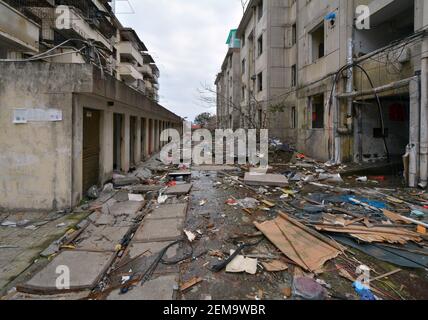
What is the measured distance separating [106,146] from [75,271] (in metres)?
4.63

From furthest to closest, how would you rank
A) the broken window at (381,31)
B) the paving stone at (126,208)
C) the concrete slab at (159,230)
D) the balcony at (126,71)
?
the balcony at (126,71), the broken window at (381,31), the paving stone at (126,208), the concrete slab at (159,230)

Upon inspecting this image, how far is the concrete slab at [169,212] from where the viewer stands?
4828 millimetres

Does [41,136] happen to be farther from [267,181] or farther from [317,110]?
[317,110]

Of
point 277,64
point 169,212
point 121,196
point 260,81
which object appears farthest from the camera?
point 260,81

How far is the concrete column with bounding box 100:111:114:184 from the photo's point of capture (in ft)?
22.7

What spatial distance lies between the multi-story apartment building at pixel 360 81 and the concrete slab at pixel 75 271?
7640 mm

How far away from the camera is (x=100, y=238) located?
3990 mm

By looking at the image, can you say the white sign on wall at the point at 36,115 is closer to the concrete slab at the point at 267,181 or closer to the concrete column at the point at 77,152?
the concrete column at the point at 77,152

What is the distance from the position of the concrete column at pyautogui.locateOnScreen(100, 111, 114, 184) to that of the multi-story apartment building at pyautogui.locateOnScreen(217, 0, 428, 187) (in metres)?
8.19

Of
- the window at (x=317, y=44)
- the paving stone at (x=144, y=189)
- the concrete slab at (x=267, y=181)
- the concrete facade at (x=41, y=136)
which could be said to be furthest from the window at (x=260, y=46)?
the concrete facade at (x=41, y=136)

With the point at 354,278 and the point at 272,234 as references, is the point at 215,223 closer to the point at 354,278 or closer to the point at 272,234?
the point at 272,234

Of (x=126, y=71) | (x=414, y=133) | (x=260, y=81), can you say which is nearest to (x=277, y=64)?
(x=260, y=81)
